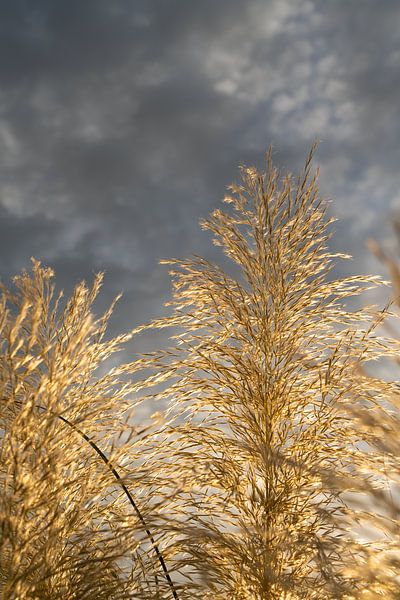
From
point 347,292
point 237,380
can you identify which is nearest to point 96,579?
point 237,380

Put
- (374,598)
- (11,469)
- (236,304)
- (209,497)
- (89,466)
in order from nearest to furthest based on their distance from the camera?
1. (374,598)
2. (11,469)
3. (89,466)
4. (209,497)
5. (236,304)

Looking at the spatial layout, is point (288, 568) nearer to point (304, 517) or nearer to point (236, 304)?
point (304, 517)

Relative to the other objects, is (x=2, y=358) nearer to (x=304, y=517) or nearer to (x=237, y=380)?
(x=237, y=380)

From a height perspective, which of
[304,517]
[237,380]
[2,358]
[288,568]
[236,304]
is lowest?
[288,568]

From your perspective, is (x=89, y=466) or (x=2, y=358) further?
(x=89, y=466)

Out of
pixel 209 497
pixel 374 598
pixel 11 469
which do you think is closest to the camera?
pixel 374 598

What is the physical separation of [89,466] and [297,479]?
1.11m

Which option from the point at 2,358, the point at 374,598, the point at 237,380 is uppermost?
the point at 237,380

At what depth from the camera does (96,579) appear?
311 centimetres

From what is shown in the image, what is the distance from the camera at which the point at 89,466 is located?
141 inches

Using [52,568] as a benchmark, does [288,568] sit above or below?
above

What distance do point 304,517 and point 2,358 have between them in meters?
1.86

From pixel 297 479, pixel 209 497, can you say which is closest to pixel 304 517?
pixel 297 479

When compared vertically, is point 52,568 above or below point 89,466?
below
